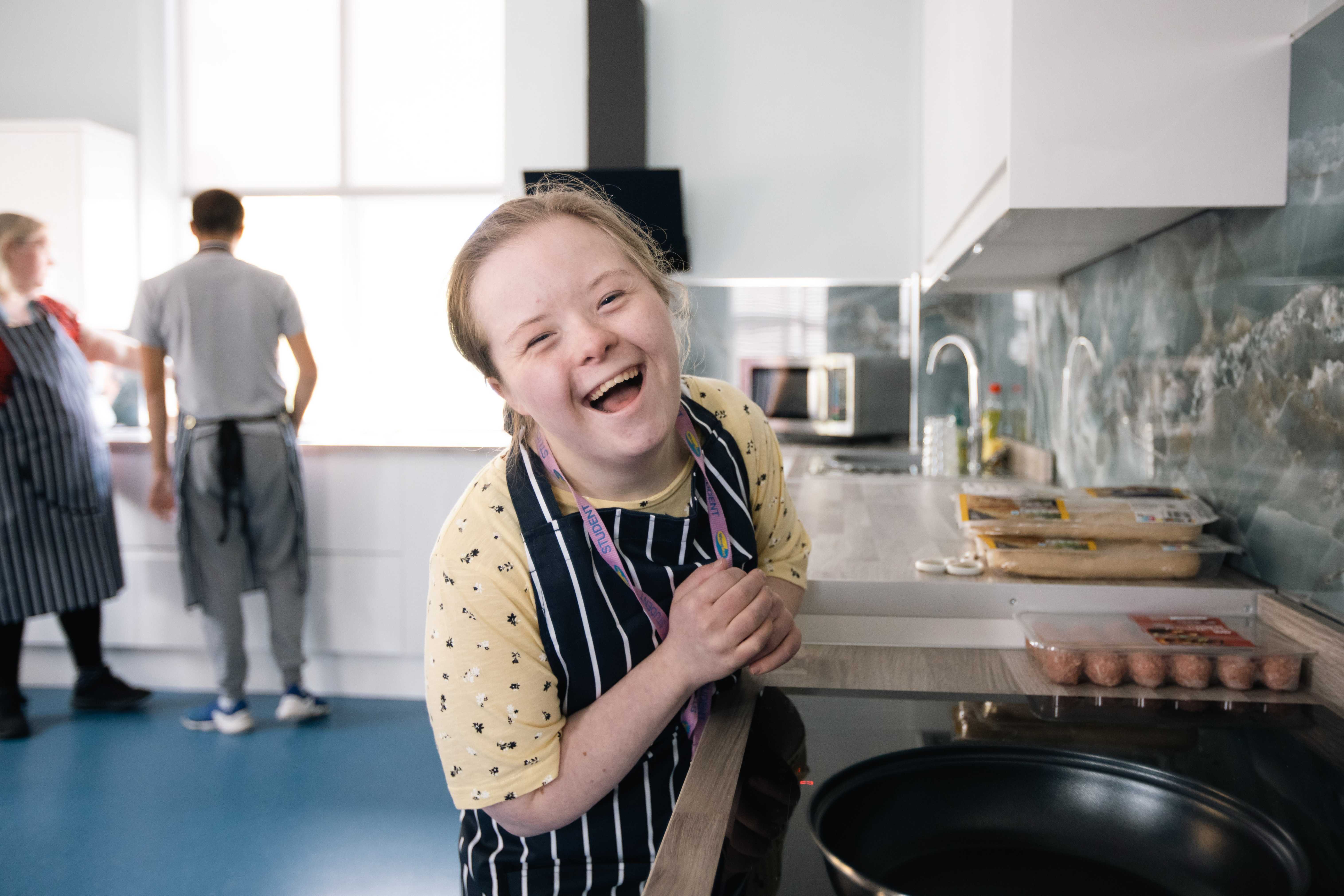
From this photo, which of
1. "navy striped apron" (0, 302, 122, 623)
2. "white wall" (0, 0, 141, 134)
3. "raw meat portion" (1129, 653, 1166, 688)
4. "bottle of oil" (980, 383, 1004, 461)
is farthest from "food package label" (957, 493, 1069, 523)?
"white wall" (0, 0, 141, 134)

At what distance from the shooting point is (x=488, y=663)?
0.68 m

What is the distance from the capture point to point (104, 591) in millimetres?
2711

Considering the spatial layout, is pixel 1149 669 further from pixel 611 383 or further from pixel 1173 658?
pixel 611 383

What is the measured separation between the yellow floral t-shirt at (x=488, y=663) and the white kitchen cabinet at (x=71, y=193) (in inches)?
136

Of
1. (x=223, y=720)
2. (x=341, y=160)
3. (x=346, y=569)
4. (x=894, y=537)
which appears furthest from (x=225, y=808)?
(x=341, y=160)

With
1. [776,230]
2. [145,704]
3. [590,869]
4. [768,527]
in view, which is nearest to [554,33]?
[776,230]

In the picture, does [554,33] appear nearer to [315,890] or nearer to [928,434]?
[928,434]

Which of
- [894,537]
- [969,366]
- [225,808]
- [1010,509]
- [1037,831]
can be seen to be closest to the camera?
[1037,831]

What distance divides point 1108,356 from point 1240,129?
0.80m

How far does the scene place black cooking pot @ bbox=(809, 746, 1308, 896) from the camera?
520mm

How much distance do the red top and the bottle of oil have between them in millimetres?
2653

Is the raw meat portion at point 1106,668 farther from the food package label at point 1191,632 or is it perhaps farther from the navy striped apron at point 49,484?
the navy striped apron at point 49,484

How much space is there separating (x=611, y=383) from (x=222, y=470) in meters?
2.21

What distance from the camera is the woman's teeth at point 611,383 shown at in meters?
0.73
